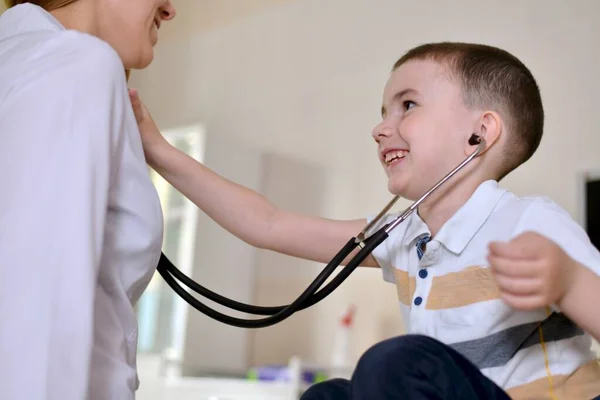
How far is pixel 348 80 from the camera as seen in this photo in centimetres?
357

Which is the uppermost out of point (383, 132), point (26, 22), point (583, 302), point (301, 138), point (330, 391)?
point (26, 22)

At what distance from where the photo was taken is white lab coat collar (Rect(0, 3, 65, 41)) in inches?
36.9

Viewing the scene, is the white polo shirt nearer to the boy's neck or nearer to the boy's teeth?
the boy's neck

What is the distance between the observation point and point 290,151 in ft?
12.3

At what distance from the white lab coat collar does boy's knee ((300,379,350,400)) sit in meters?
0.61

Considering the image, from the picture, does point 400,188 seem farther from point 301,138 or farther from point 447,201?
point 301,138

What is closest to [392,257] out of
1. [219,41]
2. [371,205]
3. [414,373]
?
[414,373]

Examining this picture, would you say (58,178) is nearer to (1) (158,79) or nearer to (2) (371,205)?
(2) (371,205)

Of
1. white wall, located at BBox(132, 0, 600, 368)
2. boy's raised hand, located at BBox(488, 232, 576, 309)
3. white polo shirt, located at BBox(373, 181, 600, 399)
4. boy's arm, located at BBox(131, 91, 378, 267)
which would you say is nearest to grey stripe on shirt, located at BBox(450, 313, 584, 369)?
white polo shirt, located at BBox(373, 181, 600, 399)

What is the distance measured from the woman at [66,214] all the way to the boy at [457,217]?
28 cm

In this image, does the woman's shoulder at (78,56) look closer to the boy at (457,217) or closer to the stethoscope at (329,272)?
the boy at (457,217)

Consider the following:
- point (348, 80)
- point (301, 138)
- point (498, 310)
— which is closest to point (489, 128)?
point (498, 310)

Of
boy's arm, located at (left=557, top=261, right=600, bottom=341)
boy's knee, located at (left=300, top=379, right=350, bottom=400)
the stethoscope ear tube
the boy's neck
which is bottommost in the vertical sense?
boy's knee, located at (left=300, top=379, right=350, bottom=400)

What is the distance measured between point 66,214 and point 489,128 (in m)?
0.70
